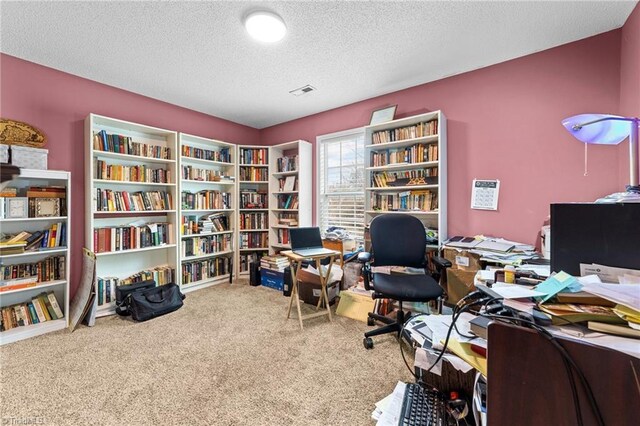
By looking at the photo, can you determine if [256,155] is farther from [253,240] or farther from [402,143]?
[402,143]

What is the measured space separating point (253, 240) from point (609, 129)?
3.96 m

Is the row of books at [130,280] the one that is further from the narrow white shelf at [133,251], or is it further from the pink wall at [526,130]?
the pink wall at [526,130]

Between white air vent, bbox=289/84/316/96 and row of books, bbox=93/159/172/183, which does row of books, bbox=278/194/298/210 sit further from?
row of books, bbox=93/159/172/183

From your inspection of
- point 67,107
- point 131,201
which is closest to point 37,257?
point 131,201

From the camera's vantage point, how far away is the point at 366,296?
2.68 meters

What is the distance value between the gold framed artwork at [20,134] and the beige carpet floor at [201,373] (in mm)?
1748

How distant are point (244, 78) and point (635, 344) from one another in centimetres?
328

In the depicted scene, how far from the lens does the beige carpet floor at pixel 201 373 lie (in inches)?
57.7

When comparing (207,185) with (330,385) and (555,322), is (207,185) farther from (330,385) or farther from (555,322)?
(555,322)

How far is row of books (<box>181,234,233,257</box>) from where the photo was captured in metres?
3.62

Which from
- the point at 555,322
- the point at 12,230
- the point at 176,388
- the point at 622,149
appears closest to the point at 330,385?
the point at 176,388

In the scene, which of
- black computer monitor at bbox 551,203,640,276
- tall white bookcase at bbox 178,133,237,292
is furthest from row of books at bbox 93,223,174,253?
black computer monitor at bbox 551,203,640,276

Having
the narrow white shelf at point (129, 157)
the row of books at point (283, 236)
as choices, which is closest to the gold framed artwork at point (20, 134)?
the narrow white shelf at point (129, 157)

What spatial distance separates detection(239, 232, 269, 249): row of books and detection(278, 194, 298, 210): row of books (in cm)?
55
